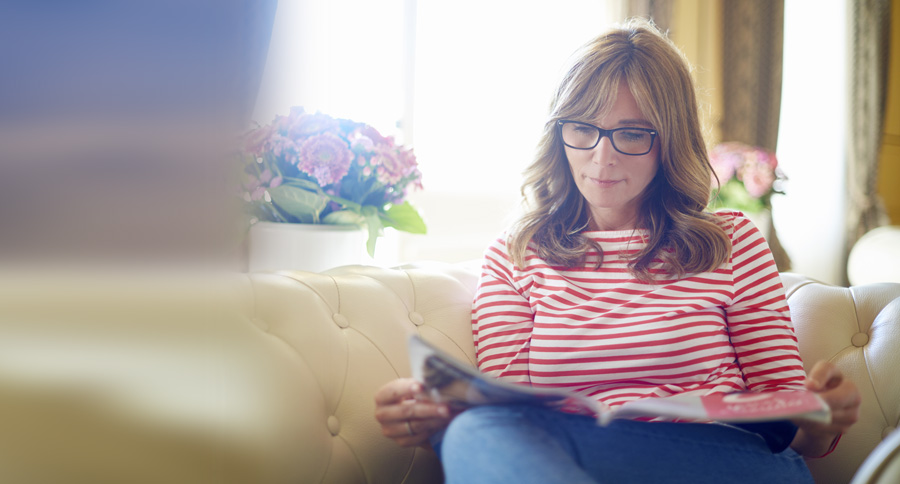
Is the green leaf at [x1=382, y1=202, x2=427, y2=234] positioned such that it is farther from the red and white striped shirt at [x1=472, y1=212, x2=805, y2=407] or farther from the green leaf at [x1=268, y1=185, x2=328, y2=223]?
the red and white striped shirt at [x1=472, y1=212, x2=805, y2=407]

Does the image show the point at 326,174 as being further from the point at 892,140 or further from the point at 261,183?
the point at 892,140

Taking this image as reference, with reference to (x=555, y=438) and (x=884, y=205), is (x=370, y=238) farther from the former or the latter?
(x=884, y=205)

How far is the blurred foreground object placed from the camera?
148 mm

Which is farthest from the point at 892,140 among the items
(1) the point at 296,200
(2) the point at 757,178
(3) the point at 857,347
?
(1) the point at 296,200

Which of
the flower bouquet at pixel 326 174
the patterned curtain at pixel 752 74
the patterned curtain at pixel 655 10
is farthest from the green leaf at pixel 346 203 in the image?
the patterned curtain at pixel 752 74

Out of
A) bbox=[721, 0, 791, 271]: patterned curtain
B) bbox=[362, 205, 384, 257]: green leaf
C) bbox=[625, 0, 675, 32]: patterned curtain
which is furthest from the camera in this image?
bbox=[721, 0, 791, 271]: patterned curtain

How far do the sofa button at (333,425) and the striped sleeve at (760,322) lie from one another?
64 cm

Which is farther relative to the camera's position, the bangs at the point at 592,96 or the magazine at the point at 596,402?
the bangs at the point at 592,96

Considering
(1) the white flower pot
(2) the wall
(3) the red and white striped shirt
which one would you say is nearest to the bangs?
(3) the red and white striped shirt

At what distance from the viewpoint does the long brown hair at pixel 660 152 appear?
1.11m

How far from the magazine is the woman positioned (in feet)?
0.27

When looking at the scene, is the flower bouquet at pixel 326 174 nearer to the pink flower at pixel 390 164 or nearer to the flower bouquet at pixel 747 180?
the pink flower at pixel 390 164

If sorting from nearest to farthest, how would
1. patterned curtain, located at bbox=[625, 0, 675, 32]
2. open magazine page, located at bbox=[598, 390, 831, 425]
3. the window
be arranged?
open magazine page, located at bbox=[598, 390, 831, 425], the window, patterned curtain, located at bbox=[625, 0, 675, 32]

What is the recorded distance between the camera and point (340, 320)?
3.63 feet
